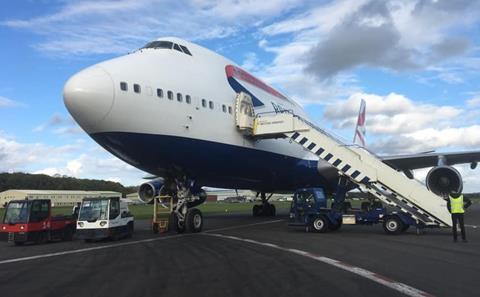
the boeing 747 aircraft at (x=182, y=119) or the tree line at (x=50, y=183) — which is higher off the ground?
the tree line at (x=50, y=183)

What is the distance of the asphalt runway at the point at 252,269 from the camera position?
7.48 m

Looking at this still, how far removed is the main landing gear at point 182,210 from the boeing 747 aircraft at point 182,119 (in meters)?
0.04

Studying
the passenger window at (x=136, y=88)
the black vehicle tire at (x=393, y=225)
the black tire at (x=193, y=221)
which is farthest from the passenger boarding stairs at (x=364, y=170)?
the passenger window at (x=136, y=88)

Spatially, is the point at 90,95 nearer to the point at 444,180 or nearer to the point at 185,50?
the point at 185,50

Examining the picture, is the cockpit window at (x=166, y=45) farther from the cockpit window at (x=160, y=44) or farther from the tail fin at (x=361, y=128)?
the tail fin at (x=361, y=128)

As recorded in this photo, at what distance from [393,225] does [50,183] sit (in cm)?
12074

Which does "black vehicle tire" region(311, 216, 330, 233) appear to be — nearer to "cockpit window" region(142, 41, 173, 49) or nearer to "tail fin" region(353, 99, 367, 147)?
"cockpit window" region(142, 41, 173, 49)

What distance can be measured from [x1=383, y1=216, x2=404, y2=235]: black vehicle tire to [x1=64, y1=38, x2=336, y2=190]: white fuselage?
6012mm

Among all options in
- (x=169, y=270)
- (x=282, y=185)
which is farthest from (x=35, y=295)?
(x=282, y=185)

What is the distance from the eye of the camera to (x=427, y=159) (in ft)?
88.2

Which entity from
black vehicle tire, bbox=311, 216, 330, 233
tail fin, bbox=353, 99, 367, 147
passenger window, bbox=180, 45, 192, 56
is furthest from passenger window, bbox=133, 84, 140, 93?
tail fin, bbox=353, 99, 367, 147

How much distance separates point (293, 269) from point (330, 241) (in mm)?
5880

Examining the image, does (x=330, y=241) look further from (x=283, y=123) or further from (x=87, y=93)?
(x=87, y=93)

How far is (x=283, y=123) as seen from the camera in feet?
61.3
